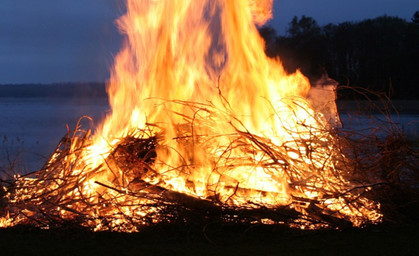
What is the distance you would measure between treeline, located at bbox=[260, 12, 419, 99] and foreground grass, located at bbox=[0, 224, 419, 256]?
14.5 m

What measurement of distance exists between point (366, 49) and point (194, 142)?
2349 cm

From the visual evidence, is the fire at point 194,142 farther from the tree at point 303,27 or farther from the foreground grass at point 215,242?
the tree at point 303,27

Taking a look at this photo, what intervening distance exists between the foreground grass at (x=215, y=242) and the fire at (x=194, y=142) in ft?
0.61

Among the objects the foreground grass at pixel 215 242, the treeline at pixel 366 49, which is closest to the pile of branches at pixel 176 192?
the foreground grass at pixel 215 242

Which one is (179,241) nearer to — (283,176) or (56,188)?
(283,176)

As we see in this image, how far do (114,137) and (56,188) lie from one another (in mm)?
869

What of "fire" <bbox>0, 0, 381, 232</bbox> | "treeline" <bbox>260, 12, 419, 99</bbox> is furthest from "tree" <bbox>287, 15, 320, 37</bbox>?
"fire" <bbox>0, 0, 381, 232</bbox>

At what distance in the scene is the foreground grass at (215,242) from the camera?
13.0 ft

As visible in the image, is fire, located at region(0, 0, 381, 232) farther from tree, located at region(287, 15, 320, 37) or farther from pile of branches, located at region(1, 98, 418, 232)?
tree, located at region(287, 15, 320, 37)

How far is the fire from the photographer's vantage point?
4.93 metres

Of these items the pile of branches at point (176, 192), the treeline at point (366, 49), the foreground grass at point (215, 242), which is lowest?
the foreground grass at point (215, 242)

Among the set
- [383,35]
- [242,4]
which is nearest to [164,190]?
[242,4]

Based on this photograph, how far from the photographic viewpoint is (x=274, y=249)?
159 inches

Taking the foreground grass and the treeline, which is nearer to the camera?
the foreground grass
